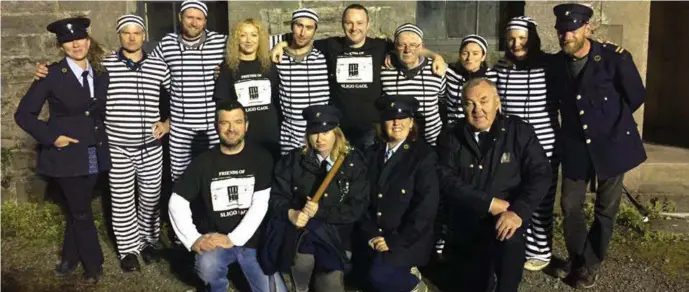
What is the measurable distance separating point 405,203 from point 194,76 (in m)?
1.77

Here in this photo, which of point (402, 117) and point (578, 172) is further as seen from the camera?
point (578, 172)

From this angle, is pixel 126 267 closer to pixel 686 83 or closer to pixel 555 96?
pixel 555 96

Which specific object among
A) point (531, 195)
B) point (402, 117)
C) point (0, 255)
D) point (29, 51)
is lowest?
point (0, 255)

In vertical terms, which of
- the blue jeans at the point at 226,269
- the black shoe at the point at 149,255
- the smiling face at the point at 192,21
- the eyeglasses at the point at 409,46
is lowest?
the black shoe at the point at 149,255

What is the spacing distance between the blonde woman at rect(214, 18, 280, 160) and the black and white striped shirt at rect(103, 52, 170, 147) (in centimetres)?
46

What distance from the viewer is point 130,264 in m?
5.22

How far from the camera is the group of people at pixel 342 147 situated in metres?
4.34

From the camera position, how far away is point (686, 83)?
8.90 m

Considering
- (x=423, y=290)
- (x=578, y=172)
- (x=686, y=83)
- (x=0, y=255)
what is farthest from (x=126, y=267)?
(x=686, y=83)

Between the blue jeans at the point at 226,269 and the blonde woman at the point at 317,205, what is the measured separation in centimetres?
10

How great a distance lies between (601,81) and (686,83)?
5.01 m

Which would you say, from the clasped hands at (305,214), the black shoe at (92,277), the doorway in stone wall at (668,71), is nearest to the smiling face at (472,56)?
the clasped hands at (305,214)

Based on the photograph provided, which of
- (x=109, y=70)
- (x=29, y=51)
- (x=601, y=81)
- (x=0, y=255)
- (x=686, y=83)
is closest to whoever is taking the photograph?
(x=601, y=81)

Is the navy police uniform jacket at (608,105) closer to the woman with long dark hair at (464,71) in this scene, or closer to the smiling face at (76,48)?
the woman with long dark hair at (464,71)
